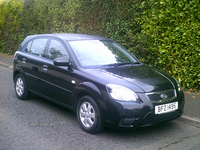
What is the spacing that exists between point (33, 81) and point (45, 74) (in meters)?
0.62

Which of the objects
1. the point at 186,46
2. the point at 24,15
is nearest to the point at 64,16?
the point at 24,15

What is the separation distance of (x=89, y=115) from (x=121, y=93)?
77cm

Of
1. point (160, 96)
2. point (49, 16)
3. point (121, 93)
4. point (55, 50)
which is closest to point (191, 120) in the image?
point (160, 96)

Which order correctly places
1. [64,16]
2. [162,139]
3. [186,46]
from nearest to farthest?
[162,139], [186,46], [64,16]

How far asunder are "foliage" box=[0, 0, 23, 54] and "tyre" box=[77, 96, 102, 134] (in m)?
12.0

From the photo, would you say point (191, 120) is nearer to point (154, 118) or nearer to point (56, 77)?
point (154, 118)

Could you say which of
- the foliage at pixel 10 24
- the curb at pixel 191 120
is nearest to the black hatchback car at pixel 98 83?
the curb at pixel 191 120

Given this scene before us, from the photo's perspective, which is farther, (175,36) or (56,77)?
(175,36)

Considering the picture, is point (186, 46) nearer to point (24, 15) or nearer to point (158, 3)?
point (158, 3)

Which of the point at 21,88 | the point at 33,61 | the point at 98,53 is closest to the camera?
the point at 98,53

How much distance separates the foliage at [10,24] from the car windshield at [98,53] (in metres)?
11.0

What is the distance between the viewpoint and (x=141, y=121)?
408 centimetres

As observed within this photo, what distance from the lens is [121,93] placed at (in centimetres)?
409

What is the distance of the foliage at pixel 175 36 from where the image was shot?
6801mm
